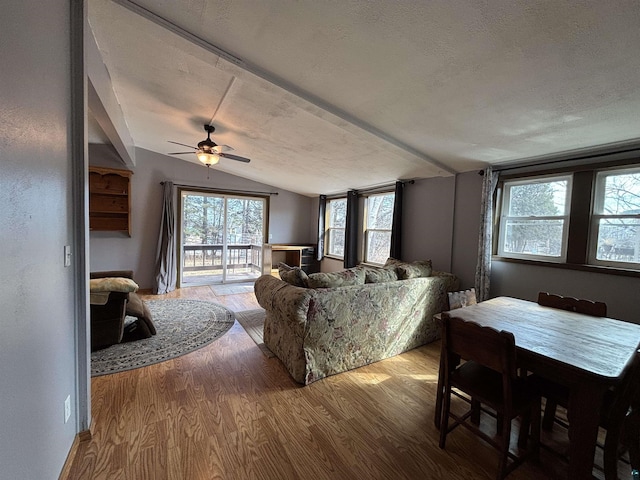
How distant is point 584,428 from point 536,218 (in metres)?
2.42

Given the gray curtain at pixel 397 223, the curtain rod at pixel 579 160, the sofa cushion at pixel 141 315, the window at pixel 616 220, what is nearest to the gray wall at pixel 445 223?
the gray curtain at pixel 397 223

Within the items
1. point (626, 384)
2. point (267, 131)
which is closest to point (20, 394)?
point (626, 384)

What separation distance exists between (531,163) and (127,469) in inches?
168

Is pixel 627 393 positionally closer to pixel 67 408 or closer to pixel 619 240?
pixel 619 240

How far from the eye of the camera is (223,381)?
2.37 metres

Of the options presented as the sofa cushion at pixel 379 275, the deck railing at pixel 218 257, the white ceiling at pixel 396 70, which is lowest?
the deck railing at pixel 218 257

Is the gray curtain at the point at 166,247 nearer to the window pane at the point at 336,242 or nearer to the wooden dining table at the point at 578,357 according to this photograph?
the window pane at the point at 336,242

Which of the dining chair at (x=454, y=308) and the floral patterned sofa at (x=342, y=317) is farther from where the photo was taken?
the floral patterned sofa at (x=342, y=317)

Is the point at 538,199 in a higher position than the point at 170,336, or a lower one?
higher

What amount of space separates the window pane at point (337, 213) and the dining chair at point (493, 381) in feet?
15.1

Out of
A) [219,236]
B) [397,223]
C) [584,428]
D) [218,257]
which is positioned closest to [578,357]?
[584,428]

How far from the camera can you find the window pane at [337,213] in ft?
20.4

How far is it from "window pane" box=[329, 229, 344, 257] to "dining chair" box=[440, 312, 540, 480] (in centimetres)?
452

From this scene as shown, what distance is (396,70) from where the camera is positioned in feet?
6.30
